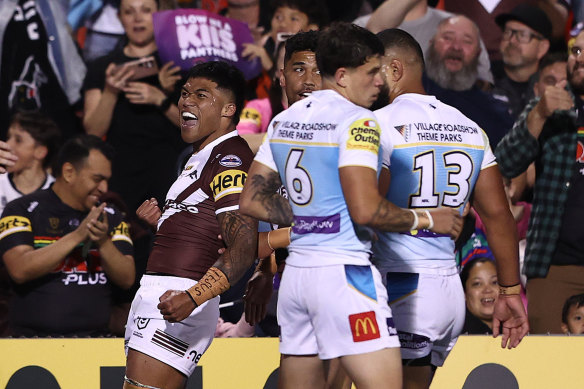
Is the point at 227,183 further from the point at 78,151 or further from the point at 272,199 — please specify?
the point at 78,151

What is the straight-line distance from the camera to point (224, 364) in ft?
20.1

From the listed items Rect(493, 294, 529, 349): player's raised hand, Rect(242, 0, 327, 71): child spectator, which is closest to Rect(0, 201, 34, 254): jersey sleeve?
Rect(242, 0, 327, 71): child spectator

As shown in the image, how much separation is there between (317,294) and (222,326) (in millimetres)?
2733

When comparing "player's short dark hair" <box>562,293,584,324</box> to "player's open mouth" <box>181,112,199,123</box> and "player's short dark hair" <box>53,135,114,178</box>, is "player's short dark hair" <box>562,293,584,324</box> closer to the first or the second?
"player's open mouth" <box>181,112,199,123</box>

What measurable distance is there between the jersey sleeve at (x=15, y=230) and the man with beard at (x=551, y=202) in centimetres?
363

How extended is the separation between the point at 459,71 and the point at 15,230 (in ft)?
13.3

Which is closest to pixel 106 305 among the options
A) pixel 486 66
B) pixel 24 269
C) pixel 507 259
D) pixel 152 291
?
pixel 24 269

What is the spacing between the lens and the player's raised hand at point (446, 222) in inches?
164

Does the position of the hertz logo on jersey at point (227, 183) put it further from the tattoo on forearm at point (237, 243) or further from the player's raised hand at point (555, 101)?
the player's raised hand at point (555, 101)

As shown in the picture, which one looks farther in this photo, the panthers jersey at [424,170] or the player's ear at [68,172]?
the player's ear at [68,172]

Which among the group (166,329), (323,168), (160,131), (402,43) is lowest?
(166,329)

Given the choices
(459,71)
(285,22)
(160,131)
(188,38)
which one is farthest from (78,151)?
Result: (459,71)

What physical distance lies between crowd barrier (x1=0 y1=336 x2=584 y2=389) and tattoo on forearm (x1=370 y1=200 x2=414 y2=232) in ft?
7.07

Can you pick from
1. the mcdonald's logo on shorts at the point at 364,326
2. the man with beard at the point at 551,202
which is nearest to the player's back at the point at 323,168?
the mcdonald's logo on shorts at the point at 364,326
